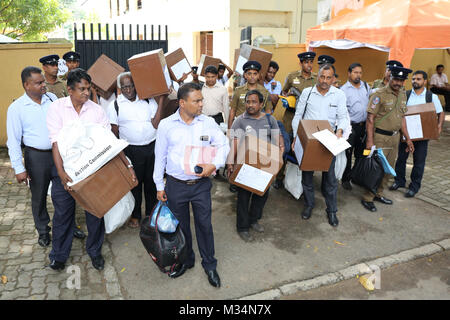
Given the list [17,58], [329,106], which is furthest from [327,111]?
[17,58]

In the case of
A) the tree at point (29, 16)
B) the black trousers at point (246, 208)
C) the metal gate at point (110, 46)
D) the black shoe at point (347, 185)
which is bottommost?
the black shoe at point (347, 185)

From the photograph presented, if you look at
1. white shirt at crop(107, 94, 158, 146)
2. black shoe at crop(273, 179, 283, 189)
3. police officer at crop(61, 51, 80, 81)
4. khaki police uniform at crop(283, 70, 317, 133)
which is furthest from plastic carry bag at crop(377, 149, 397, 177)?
police officer at crop(61, 51, 80, 81)

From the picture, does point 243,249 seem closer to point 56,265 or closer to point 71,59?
point 56,265

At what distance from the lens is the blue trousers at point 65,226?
3570 mm

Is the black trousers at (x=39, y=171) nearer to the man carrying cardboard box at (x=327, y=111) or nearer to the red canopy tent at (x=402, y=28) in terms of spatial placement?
the man carrying cardboard box at (x=327, y=111)

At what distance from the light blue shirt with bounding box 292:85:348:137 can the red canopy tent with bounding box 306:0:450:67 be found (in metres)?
2.94

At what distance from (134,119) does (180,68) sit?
1589 mm

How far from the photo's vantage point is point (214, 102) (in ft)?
19.2

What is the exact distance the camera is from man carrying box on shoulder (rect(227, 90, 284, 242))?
407 cm

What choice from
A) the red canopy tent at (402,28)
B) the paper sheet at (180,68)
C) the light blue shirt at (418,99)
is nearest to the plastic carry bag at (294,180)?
the light blue shirt at (418,99)

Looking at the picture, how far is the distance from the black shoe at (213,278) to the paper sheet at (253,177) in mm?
1039
